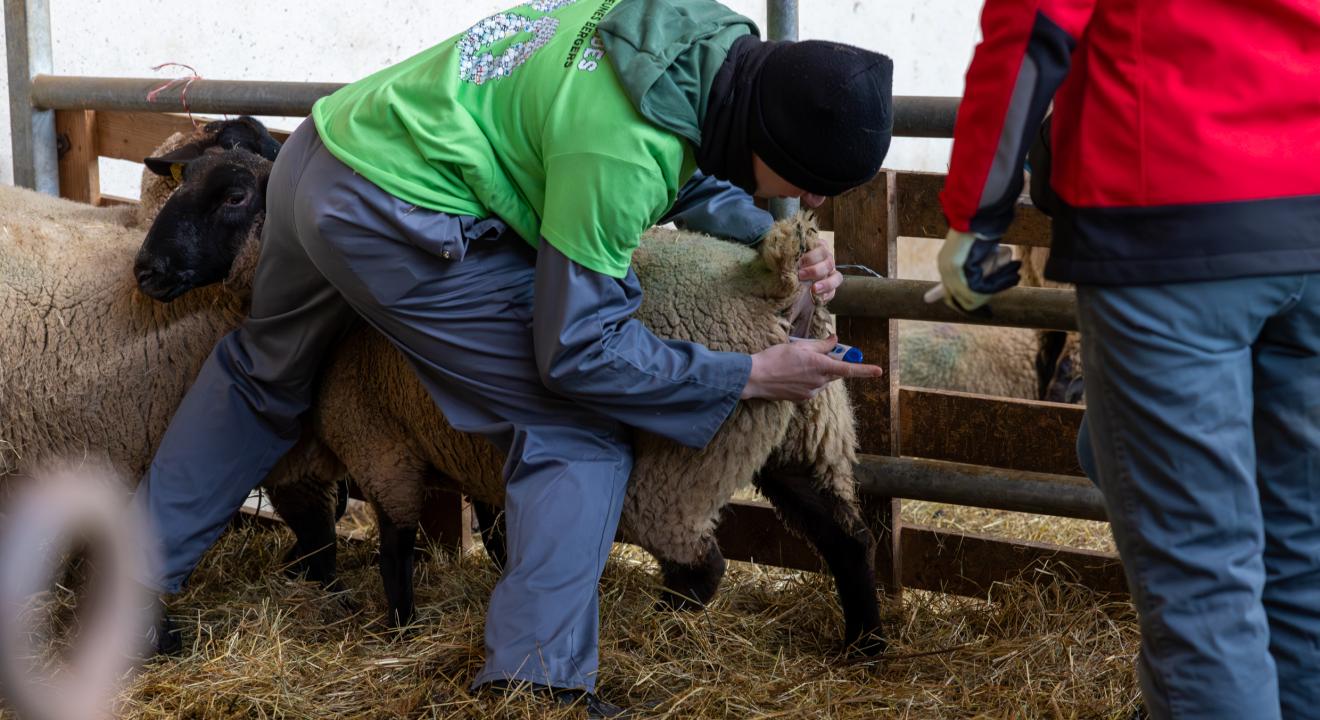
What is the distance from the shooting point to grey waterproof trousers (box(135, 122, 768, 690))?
242 centimetres

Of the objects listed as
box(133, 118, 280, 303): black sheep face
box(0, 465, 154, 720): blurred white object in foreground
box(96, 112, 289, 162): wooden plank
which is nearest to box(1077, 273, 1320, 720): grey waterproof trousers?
box(0, 465, 154, 720): blurred white object in foreground

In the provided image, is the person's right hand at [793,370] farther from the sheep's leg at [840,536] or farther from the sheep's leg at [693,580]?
the sheep's leg at [693,580]

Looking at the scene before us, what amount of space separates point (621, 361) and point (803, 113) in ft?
1.89

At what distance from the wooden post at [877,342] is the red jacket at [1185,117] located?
131 cm

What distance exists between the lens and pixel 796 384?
2.52 m

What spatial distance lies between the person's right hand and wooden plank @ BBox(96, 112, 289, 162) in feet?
7.14

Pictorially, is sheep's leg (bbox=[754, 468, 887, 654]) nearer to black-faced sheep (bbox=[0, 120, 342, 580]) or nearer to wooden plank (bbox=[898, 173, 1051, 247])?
wooden plank (bbox=[898, 173, 1051, 247])

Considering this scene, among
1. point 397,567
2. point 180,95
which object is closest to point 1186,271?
point 397,567

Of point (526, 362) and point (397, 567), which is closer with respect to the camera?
point (526, 362)

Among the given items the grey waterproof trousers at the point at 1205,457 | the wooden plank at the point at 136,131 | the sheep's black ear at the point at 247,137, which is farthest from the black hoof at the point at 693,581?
the wooden plank at the point at 136,131

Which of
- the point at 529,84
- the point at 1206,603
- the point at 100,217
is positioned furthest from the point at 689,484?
the point at 100,217

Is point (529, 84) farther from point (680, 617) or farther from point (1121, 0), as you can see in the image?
point (680, 617)

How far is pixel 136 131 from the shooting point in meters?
4.24

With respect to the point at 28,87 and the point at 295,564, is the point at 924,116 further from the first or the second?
the point at 28,87
